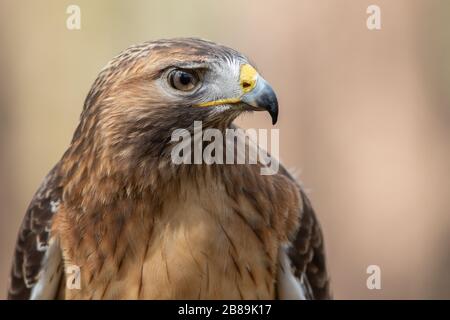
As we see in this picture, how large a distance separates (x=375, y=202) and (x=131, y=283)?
3.13 m

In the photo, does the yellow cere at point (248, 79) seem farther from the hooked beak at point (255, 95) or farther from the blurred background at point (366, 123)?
the blurred background at point (366, 123)

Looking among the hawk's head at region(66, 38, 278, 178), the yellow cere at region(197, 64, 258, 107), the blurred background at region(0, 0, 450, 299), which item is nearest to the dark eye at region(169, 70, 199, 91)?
the hawk's head at region(66, 38, 278, 178)

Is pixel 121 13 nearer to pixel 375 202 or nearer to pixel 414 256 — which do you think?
pixel 375 202

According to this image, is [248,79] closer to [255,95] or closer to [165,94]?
[255,95]

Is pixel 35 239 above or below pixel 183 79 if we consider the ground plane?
below

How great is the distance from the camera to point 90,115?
3605mm

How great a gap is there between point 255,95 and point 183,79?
0.32 metres

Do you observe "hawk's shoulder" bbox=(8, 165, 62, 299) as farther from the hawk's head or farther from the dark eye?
the dark eye

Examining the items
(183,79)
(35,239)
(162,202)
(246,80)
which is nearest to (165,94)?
(183,79)

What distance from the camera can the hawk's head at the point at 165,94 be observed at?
3361 millimetres

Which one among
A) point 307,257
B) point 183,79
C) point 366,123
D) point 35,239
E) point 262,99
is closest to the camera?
point 262,99

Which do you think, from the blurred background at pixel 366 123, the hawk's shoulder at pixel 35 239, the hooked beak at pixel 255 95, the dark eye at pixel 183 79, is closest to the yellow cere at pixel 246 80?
the hooked beak at pixel 255 95

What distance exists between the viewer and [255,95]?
10.8 feet

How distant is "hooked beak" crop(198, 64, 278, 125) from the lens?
10.8ft
